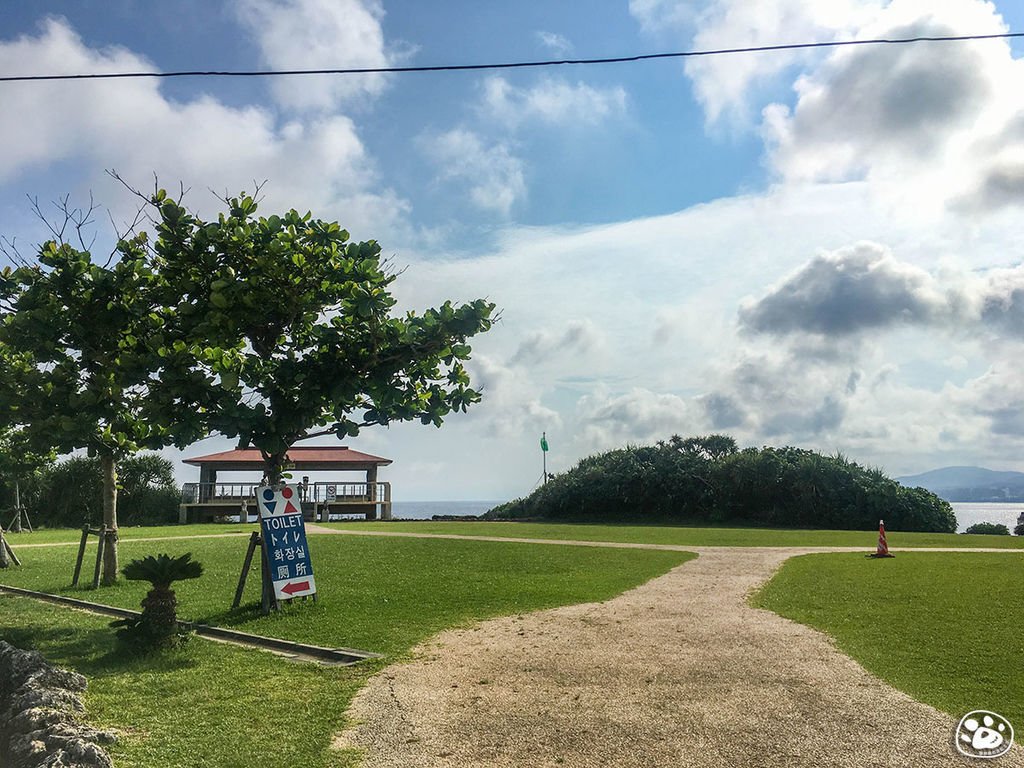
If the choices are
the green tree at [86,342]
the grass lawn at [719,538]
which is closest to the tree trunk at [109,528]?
the green tree at [86,342]

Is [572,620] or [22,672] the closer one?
[22,672]

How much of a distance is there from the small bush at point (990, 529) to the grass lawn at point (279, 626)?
21.8m

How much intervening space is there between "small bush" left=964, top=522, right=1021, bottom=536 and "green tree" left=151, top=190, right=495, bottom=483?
1245 inches

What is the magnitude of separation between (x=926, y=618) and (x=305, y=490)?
33.3 m

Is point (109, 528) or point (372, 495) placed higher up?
point (372, 495)

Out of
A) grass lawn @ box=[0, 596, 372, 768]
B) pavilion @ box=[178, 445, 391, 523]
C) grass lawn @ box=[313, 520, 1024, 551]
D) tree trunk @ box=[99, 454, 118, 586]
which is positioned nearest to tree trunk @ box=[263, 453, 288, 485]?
grass lawn @ box=[0, 596, 372, 768]

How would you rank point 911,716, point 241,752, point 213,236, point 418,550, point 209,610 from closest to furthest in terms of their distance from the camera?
point 241,752
point 911,716
point 213,236
point 209,610
point 418,550

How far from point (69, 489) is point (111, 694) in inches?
1458

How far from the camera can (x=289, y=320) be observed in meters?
11.0

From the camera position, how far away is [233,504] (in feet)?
126

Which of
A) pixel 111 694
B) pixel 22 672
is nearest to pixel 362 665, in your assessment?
pixel 111 694

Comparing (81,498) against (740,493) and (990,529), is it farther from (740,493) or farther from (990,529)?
(990,529)

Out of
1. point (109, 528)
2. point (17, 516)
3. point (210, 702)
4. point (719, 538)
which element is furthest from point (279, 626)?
point (17, 516)

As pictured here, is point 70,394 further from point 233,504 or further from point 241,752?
point 233,504
